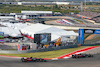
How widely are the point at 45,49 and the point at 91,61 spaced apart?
9559 millimetres

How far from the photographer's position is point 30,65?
30.2 meters

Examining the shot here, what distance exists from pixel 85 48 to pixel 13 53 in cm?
1255

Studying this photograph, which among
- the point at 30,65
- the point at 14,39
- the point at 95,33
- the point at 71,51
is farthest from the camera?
the point at 14,39

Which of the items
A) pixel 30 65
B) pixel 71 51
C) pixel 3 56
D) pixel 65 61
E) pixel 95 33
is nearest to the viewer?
pixel 30 65

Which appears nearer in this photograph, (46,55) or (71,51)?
(46,55)

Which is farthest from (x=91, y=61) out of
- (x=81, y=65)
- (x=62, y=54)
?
(x=62, y=54)

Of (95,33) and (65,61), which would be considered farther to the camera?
(95,33)

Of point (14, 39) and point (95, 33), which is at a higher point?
point (95, 33)

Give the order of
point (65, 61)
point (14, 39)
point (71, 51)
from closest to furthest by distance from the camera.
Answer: point (65, 61) < point (71, 51) < point (14, 39)

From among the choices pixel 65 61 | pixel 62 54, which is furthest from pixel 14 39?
pixel 65 61

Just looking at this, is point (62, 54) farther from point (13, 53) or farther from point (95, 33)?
point (95, 33)

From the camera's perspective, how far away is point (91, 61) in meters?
33.3

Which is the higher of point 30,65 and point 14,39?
point 30,65

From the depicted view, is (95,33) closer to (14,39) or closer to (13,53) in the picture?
(13,53)
